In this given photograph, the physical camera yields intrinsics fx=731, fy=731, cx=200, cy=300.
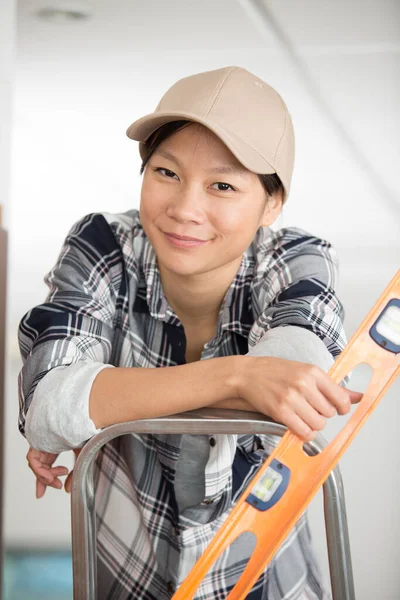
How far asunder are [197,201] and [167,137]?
0.39 ft

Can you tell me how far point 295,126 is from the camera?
9.11 feet

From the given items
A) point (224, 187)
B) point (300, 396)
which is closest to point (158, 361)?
point (224, 187)

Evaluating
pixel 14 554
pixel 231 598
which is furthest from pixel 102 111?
pixel 231 598

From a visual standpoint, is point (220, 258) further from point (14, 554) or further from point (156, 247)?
point (14, 554)

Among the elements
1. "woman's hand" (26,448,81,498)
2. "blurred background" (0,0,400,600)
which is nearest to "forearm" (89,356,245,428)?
"woman's hand" (26,448,81,498)

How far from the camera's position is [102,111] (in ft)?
9.43

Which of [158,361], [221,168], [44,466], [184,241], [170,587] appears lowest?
[170,587]

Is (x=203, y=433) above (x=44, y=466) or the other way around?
above

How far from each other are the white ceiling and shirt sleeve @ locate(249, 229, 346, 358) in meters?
1.65

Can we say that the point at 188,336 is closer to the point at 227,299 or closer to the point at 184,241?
the point at 227,299

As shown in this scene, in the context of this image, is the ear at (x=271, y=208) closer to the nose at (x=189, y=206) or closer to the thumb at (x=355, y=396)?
the nose at (x=189, y=206)

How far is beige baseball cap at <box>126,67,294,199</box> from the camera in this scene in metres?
0.99

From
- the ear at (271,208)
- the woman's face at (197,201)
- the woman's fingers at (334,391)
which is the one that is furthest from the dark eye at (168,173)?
the woman's fingers at (334,391)

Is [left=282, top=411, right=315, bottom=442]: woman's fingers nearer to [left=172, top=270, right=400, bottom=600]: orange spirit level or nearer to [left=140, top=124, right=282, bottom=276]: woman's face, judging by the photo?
[left=172, top=270, right=400, bottom=600]: orange spirit level
